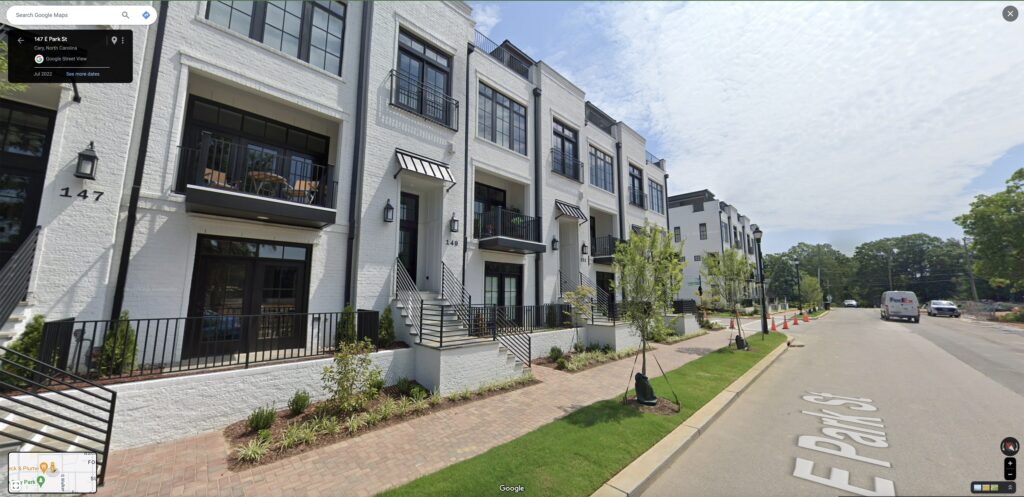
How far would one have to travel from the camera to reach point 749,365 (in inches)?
414

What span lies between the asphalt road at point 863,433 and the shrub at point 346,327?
7127 millimetres

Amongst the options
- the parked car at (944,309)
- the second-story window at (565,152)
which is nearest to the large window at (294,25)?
the second-story window at (565,152)

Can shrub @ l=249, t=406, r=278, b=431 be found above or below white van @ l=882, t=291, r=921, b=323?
below

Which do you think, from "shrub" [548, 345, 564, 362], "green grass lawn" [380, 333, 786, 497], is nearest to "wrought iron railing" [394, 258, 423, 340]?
"shrub" [548, 345, 564, 362]

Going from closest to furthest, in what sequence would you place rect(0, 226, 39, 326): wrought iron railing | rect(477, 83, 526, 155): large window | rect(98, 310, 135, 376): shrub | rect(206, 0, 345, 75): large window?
rect(0, 226, 39, 326): wrought iron railing < rect(98, 310, 135, 376): shrub < rect(206, 0, 345, 75): large window < rect(477, 83, 526, 155): large window

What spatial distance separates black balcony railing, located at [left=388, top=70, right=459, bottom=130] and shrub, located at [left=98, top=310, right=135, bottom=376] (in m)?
7.91

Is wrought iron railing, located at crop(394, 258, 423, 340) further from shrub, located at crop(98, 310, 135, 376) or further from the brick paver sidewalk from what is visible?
shrub, located at crop(98, 310, 135, 376)

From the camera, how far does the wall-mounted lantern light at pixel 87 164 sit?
612cm

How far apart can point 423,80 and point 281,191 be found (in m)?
5.96

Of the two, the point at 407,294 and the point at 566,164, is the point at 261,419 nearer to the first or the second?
the point at 407,294

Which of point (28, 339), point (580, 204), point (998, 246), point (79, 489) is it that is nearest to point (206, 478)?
point (79, 489)

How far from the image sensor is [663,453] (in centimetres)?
495

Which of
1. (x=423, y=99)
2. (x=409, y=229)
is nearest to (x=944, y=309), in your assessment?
(x=409, y=229)

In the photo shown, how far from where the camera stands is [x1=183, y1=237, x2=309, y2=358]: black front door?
7.63 m
